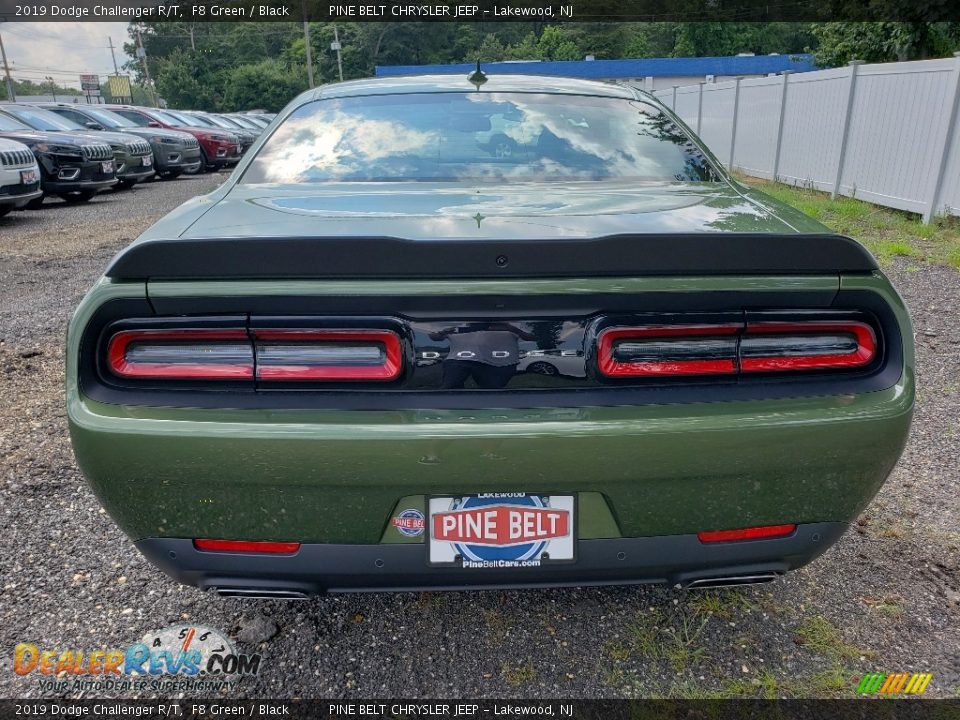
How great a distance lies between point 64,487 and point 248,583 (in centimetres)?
170

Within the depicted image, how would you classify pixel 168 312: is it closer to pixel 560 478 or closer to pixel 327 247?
pixel 327 247

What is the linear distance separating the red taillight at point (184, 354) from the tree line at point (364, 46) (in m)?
61.2

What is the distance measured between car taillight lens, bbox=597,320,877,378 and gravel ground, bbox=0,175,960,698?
893 mm

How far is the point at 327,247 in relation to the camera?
148cm

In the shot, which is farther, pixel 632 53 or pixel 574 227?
pixel 632 53

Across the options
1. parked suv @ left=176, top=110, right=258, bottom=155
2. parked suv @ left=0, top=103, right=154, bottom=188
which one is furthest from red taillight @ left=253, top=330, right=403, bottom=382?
parked suv @ left=176, top=110, right=258, bottom=155

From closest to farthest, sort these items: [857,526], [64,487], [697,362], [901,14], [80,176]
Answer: [697,362] < [857,526] < [64,487] < [80,176] < [901,14]

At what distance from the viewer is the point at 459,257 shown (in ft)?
4.86

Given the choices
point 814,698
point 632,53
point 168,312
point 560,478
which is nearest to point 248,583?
point 168,312

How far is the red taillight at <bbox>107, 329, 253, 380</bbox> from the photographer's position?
1.55 meters

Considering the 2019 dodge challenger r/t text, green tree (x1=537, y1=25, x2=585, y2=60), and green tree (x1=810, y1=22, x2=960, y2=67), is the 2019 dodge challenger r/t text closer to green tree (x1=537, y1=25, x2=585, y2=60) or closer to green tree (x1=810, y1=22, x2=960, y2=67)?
green tree (x1=810, y1=22, x2=960, y2=67)

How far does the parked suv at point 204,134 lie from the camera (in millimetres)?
16625

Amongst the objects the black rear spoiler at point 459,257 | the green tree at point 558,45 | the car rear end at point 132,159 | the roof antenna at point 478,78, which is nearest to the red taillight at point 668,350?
the black rear spoiler at point 459,257

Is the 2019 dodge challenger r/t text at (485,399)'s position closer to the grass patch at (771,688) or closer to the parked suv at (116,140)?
the grass patch at (771,688)
